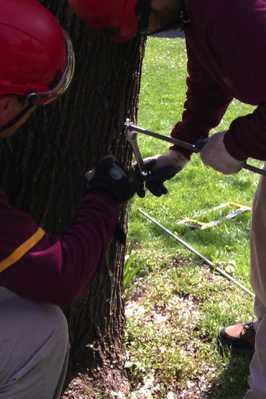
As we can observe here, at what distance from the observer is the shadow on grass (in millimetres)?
2904

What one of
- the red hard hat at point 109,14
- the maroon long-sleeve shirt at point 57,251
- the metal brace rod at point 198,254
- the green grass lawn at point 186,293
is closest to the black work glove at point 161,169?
the maroon long-sleeve shirt at point 57,251

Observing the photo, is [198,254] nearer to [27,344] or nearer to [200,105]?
[200,105]

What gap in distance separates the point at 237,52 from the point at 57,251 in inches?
33.1

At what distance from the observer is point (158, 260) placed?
3826mm

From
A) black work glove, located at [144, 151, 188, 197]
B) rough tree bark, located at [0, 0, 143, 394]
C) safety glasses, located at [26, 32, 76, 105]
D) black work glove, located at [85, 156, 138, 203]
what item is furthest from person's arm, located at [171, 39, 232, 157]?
safety glasses, located at [26, 32, 76, 105]

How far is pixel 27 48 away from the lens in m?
Answer: 1.79

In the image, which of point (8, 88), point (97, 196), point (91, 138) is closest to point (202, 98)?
point (91, 138)

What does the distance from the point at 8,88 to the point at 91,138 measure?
2.46 ft

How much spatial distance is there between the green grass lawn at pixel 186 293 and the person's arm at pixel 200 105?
931mm

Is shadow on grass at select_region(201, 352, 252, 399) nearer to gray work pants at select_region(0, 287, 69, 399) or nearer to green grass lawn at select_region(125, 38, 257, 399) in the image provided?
green grass lawn at select_region(125, 38, 257, 399)

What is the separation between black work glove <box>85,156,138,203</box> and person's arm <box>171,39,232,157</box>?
2.19 feet

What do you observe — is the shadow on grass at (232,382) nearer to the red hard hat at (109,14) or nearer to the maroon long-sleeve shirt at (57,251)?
the maroon long-sleeve shirt at (57,251)

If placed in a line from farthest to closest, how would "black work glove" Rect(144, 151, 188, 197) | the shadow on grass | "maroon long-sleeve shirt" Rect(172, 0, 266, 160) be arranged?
the shadow on grass, "black work glove" Rect(144, 151, 188, 197), "maroon long-sleeve shirt" Rect(172, 0, 266, 160)

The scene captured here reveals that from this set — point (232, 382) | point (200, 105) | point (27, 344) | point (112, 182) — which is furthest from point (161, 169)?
point (232, 382)
